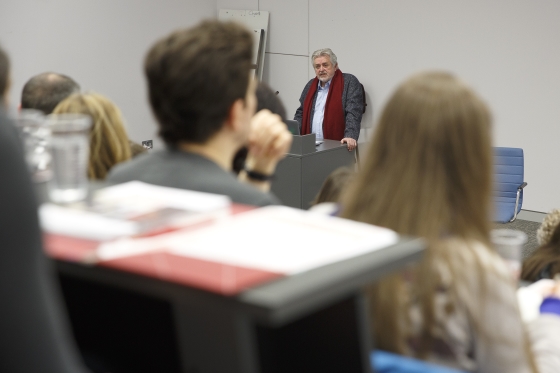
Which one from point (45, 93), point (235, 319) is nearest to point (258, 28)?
point (45, 93)

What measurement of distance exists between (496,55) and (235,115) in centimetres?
565

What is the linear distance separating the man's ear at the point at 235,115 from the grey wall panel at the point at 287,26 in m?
6.68

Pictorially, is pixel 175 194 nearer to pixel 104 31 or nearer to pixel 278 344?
pixel 278 344

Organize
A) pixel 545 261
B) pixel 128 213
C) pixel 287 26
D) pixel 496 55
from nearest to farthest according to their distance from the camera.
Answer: pixel 128 213 < pixel 545 261 < pixel 496 55 < pixel 287 26

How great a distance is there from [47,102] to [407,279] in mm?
1797

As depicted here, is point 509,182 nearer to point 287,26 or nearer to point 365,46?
point 365,46

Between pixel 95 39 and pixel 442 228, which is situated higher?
pixel 95 39

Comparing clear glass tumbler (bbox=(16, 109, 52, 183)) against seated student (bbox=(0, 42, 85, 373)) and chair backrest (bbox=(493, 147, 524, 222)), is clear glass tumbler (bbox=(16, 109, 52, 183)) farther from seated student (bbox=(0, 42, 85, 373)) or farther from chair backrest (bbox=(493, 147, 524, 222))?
chair backrest (bbox=(493, 147, 524, 222))

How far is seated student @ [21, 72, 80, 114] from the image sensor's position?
8.73 feet

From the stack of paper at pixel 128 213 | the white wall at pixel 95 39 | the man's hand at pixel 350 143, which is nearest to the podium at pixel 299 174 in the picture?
the man's hand at pixel 350 143

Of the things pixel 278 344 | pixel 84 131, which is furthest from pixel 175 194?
pixel 278 344

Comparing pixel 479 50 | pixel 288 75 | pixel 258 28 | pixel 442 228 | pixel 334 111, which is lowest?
pixel 334 111

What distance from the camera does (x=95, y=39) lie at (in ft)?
24.8

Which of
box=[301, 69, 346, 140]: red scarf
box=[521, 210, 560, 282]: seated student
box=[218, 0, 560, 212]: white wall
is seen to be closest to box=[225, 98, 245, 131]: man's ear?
box=[521, 210, 560, 282]: seated student
